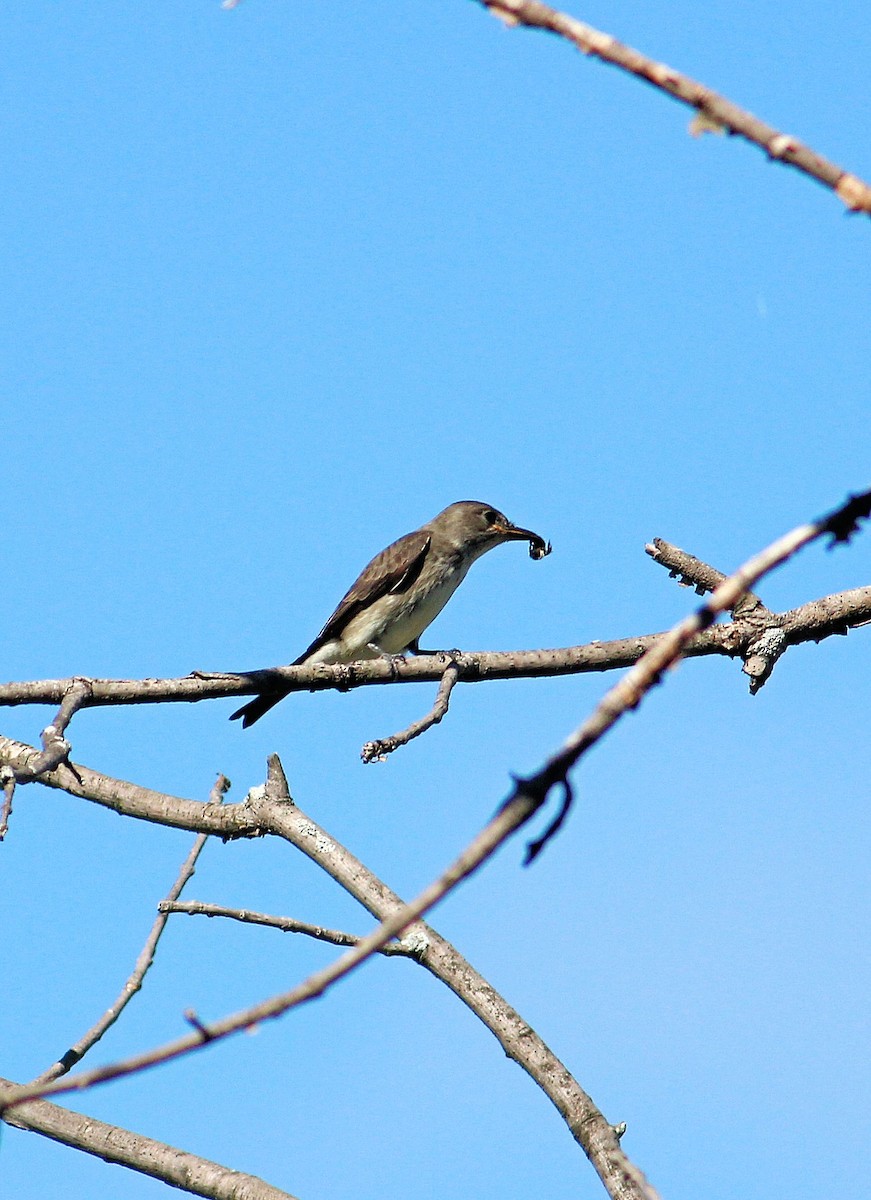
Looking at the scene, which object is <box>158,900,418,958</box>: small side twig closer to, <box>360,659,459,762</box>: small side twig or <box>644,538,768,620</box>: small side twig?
<box>360,659,459,762</box>: small side twig

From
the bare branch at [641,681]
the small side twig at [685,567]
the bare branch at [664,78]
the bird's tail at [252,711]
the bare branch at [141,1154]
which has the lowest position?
the bare branch at [641,681]

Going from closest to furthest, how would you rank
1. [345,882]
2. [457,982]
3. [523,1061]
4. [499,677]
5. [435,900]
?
1. [435,900]
2. [523,1061]
3. [457,982]
4. [345,882]
5. [499,677]

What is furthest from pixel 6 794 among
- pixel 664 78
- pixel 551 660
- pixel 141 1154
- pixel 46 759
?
pixel 664 78

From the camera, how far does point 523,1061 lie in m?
3.74

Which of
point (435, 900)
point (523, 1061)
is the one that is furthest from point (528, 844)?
point (523, 1061)

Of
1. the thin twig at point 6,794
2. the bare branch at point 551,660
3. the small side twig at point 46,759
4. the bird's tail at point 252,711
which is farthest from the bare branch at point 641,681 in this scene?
the bird's tail at point 252,711

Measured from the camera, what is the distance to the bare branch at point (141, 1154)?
12.5 ft

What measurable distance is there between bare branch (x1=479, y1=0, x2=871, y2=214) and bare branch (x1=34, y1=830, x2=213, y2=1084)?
3881 mm

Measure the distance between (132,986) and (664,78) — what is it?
4.41m

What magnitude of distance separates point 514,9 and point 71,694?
3175 millimetres

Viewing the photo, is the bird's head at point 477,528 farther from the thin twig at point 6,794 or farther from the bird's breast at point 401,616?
the thin twig at point 6,794

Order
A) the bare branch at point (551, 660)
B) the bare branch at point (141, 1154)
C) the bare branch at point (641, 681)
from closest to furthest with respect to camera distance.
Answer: the bare branch at point (641, 681) < the bare branch at point (141, 1154) < the bare branch at point (551, 660)

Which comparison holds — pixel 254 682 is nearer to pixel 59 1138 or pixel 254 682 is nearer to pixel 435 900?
pixel 59 1138

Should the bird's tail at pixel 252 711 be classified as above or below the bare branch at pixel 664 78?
above
